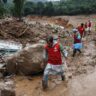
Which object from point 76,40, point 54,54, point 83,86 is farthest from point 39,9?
point 54,54

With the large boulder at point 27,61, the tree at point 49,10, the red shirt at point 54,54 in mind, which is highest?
the red shirt at point 54,54

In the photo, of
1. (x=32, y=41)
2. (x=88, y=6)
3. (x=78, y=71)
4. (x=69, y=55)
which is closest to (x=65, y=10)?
(x=88, y=6)

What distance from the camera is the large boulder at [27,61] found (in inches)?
436

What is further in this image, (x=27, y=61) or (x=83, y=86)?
(x=27, y=61)

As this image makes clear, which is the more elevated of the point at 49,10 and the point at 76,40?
the point at 76,40

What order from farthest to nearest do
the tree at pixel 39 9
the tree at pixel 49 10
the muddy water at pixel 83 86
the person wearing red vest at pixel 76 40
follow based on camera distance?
the tree at pixel 49 10
the tree at pixel 39 9
the person wearing red vest at pixel 76 40
the muddy water at pixel 83 86

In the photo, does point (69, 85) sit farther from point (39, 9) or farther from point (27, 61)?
point (39, 9)

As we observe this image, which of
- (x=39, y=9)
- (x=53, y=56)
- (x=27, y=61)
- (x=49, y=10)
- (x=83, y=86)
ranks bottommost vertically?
(x=49, y=10)

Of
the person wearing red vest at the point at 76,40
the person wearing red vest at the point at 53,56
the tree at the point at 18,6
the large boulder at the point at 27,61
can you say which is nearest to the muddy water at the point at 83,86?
the person wearing red vest at the point at 53,56

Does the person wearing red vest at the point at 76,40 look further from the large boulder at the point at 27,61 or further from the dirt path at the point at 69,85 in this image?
the large boulder at the point at 27,61

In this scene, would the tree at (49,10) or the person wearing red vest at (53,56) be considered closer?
the person wearing red vest at (53,56)

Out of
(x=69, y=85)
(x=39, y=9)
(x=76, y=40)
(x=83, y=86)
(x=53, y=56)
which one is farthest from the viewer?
(x=39, y=9)

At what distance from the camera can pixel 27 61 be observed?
11102 millimetres

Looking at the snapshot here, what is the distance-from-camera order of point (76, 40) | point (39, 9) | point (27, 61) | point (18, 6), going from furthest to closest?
1. point (39, 9)
2. point (18, 6)
3. point (76, 40)
4. point (27, 61)
